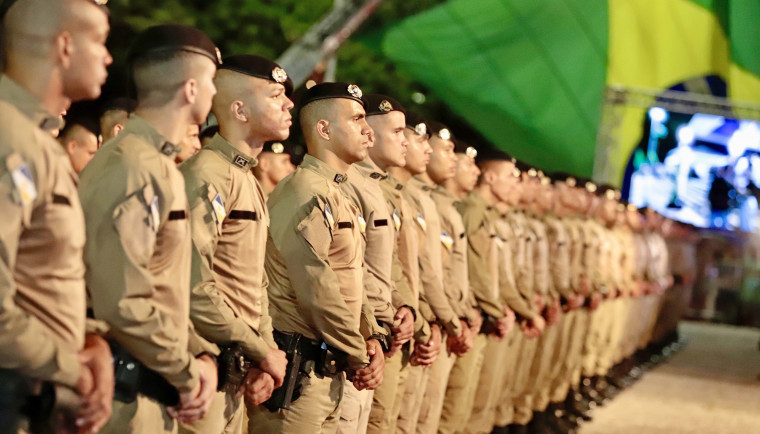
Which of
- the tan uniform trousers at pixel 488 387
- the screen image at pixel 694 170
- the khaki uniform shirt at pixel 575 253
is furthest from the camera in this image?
the screen image at pixel 694 170

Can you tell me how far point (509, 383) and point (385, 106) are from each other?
3853 millimetres

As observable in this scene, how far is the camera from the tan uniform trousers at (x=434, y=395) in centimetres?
662

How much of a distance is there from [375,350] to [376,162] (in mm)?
1094

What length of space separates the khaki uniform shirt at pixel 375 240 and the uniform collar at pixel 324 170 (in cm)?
31

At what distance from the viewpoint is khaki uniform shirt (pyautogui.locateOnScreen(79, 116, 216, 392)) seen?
3.09 metres

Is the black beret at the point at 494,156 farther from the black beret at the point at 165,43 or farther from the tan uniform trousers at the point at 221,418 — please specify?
the black beret at the point at 165,43

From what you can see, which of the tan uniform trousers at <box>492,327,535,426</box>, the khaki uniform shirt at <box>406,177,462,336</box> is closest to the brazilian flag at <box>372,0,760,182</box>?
the tan uniform trousers at <box>492,327,535,426</box>

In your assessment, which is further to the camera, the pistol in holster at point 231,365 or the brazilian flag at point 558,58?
the brazilian flag at point 558,58

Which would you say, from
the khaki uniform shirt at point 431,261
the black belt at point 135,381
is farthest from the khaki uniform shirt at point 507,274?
the black belt at point 135,381

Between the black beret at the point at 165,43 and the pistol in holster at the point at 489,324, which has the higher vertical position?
the black beret at the point at 165,43

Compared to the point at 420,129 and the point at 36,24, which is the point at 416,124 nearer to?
the point at 420,129

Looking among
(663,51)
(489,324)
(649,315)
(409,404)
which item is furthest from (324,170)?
(663,51)

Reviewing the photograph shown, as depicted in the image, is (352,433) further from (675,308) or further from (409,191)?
(675,308)

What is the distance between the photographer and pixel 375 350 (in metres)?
5.08
